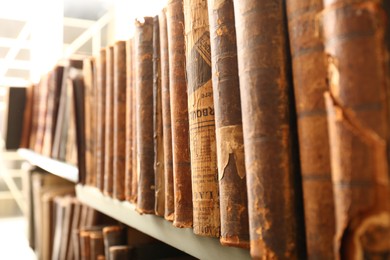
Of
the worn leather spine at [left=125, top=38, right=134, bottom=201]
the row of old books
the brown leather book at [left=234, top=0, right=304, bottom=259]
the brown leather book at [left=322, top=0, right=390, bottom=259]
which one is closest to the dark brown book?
the worn leather spine at [left=125, top=38, right=134, bottom=201]

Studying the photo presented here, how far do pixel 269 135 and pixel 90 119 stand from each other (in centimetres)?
77

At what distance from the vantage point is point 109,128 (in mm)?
935

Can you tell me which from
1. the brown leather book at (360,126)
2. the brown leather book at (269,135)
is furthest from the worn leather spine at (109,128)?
the brown leather book at (360,126)

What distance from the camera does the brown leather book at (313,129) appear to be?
363 millimetres

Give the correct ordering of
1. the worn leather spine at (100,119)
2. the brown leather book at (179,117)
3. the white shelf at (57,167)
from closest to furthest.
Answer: the brown leather book at (179,117), the worn leather spine at (100,119), the white shelf at (57,167)

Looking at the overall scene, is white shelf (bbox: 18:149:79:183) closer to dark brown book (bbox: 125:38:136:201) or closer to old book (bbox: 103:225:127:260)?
old book (bbox: 103:225:127:260)

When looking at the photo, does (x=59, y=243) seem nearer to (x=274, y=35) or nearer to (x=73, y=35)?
(x=274, y=35)

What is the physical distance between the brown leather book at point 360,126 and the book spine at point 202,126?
0.22 m

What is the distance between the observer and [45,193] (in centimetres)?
174

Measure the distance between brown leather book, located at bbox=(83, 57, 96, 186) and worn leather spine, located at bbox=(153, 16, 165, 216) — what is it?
38 centimetres

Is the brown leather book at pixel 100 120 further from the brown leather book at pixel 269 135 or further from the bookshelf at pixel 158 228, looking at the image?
the brown leather book at pixel 269 135

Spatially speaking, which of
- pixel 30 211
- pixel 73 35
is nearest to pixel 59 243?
pixel 30 211

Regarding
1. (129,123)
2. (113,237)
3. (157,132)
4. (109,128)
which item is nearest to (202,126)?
(157,132)

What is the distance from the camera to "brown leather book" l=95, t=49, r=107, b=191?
97 centimetres
